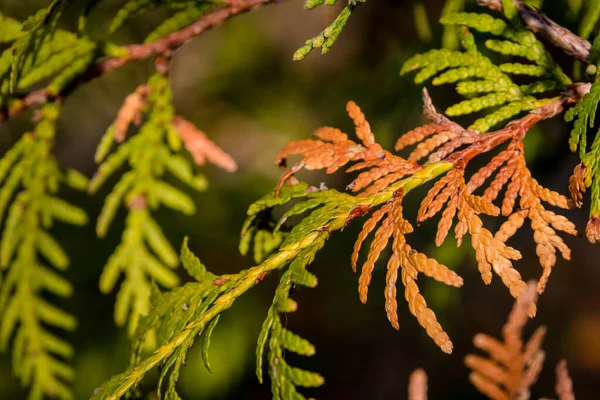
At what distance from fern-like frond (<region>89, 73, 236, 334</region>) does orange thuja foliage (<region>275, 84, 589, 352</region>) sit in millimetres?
363

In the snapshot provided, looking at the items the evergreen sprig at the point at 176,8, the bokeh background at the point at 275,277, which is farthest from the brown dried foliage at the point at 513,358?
the bokeh background at the point at 275,277

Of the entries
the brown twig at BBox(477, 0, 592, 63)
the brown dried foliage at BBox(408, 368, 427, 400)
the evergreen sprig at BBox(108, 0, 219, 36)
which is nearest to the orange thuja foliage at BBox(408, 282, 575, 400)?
the brown dried foliage at BBox(408, 368, 427, 400)

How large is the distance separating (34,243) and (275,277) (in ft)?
6.43

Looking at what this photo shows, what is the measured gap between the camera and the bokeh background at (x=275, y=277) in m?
2.59

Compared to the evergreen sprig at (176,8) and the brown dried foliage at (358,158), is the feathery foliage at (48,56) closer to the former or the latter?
the evergreen sprig at (176,8)

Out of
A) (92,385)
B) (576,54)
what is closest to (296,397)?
(576,54)

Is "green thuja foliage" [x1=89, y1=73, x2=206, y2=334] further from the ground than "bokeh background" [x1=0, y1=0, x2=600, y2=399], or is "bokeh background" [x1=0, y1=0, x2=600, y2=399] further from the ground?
"green thuja foliage" [x1=89, y1=73, x2=206, y2=334]

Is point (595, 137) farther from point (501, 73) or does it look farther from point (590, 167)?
point (501, 73)

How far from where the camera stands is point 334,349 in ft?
11.3

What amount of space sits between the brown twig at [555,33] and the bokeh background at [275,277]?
125 centimetres

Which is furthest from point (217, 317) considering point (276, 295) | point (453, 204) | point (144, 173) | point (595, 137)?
point (595, 137)

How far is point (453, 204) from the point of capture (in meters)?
0.87

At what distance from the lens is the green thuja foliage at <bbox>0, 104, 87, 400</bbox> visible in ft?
4.41

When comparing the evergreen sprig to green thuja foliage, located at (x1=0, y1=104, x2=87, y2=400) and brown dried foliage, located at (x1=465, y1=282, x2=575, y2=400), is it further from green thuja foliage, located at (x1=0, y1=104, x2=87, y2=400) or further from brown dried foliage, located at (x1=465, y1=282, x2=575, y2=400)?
brown dried foliage, located at (x1=465, y1=282, x2=575, y2=400)
